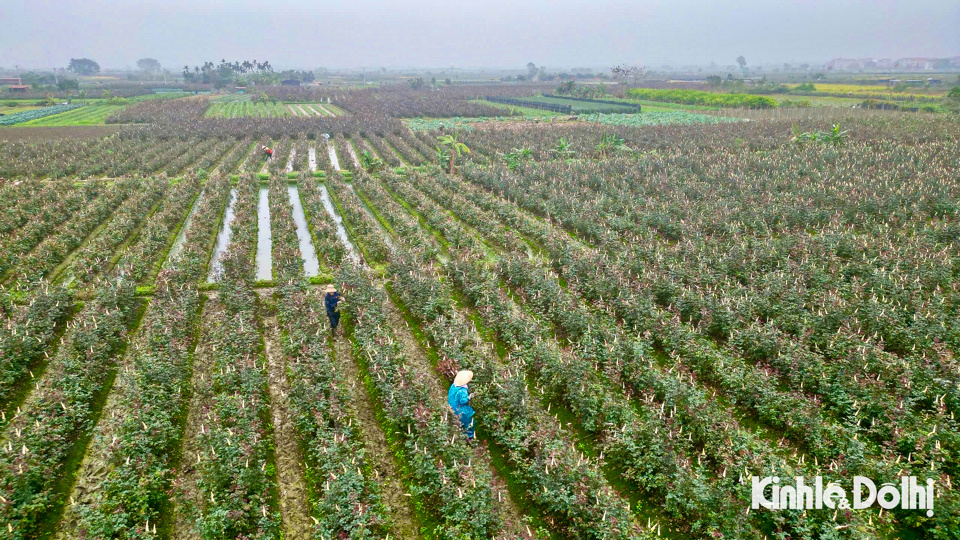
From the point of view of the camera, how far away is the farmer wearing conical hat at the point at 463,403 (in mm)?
8477

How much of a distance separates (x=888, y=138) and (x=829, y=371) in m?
37.0

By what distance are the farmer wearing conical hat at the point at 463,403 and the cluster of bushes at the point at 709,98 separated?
239 feet

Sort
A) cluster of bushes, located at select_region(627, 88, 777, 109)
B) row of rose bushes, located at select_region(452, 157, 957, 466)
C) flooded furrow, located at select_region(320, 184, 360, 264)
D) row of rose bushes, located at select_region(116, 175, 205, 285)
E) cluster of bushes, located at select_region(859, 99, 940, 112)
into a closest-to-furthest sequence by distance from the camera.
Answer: row of rose bushes, located at select_region(452, 157, 957, 466) → row of rose bushes, located at select_region(116, 175, 205, 285) → flooded furrow, located at select_region(320, 184, 360, 264) → cluster of bushes, located at select_region(859, 99, 940, 112) → cluster of bushes, located at select_region(627, 88, 777, 109)

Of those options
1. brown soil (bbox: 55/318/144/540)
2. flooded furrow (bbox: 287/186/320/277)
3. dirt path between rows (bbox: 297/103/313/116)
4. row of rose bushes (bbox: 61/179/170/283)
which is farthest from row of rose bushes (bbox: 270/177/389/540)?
dirt path between rows (bbox: 297/103/313/116)

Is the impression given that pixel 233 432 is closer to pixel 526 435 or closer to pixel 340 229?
pixel 526 435

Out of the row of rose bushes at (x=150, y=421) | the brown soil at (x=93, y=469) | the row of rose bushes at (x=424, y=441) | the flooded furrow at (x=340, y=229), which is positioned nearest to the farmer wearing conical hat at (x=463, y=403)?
the row of rose bushes at (x=424, y=441)

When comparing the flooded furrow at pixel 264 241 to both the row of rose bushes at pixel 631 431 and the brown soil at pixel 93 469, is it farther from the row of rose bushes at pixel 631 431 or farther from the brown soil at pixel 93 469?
the row of rose bushes at pixel 631 431

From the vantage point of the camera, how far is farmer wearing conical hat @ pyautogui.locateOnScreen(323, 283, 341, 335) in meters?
12.4

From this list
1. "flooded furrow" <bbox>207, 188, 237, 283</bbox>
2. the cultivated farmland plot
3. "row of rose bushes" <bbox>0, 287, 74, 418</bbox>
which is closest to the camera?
the cultivated farmland plot

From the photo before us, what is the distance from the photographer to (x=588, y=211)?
69.9 feet

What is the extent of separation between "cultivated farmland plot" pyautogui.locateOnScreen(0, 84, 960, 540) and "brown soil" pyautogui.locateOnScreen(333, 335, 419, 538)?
0.22ft

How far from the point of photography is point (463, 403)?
8.46 m

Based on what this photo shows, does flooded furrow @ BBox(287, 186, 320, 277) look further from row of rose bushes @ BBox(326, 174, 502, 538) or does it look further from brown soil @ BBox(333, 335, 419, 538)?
brown soil @ BBox(333, 335, 419, 538)

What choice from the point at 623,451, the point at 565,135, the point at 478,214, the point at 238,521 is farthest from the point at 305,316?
the point at 565,135
